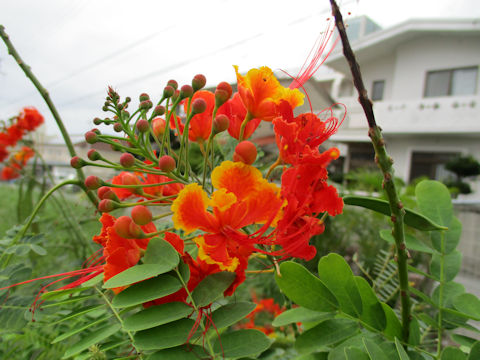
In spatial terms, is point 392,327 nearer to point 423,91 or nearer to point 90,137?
point 90,137

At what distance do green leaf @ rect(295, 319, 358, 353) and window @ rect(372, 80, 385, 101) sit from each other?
10.5 m

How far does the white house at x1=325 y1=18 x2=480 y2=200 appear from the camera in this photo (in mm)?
8008

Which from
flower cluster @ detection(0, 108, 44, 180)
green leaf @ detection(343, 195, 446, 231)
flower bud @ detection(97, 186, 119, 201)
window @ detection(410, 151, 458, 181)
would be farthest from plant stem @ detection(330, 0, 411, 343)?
window @ detection(410, 151, 458, 181)

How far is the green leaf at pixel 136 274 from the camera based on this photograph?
0.38 meters

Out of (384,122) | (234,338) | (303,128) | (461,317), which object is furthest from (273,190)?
(384,122)

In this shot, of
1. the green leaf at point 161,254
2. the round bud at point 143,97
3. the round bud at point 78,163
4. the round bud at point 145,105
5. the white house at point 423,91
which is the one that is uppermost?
the white house at point 423,91

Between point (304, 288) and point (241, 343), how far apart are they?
0.37ft

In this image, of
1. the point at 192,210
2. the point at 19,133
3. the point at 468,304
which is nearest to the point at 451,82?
the point at 19,133

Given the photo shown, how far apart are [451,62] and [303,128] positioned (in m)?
10.0

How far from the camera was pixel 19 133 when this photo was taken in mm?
1719

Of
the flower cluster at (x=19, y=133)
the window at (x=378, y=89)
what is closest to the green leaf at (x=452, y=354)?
the flower cluster at (x=19, y=133)

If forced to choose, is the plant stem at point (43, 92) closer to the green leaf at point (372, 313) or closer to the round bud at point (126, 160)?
the round bud at point (126, 160)

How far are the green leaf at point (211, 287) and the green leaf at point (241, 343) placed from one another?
7cm

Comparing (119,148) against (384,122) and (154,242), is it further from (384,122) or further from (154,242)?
(384,122)
